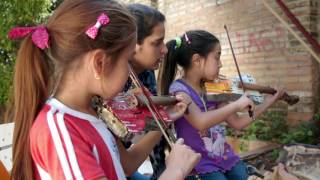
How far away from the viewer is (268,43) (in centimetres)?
451

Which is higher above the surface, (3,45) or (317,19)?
(3,45)

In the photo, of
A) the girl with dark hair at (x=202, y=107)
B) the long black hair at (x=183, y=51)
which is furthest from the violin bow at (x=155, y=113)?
the long black hair at (x=183, y=51)

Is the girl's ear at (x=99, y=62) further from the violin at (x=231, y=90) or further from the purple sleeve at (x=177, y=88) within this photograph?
the violin at (x=231, y=90)

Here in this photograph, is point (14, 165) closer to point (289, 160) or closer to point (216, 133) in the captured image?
point (216, 133)

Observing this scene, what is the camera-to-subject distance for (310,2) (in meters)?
4.08

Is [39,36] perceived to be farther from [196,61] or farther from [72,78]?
[196,61]

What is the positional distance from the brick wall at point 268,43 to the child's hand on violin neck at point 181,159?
10.7 feet

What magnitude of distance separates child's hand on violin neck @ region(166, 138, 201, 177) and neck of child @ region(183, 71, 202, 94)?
95cm

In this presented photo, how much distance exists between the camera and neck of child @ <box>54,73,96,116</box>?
1027 millimetres

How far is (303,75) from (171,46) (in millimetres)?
2413

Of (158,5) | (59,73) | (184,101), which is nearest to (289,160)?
(184,101)

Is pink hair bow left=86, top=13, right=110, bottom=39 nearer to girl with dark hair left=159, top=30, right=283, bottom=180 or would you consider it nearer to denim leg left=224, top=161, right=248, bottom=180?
girl with dark hair left=159, top=30, right=283, bottom=180

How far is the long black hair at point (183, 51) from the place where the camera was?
2107mm

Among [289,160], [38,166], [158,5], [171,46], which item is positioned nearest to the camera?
[38,166]
